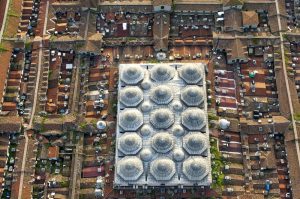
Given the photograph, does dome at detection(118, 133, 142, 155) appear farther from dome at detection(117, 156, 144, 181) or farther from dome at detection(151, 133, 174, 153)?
dome at detection(151, 133, 174, 153)

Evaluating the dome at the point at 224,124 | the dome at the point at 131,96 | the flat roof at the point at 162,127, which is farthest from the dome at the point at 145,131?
the dome at the point at 224,124

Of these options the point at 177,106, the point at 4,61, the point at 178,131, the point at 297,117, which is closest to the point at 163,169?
the point at 178,131

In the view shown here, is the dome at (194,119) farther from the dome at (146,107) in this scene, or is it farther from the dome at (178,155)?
the dome at (146,107)

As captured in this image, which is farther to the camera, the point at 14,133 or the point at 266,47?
the point at 266,47

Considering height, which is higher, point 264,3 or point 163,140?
point 264,3

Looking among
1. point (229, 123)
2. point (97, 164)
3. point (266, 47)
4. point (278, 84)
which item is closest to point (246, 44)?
point (266, 47)

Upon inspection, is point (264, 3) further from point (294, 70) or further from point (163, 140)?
point (163, 140)
